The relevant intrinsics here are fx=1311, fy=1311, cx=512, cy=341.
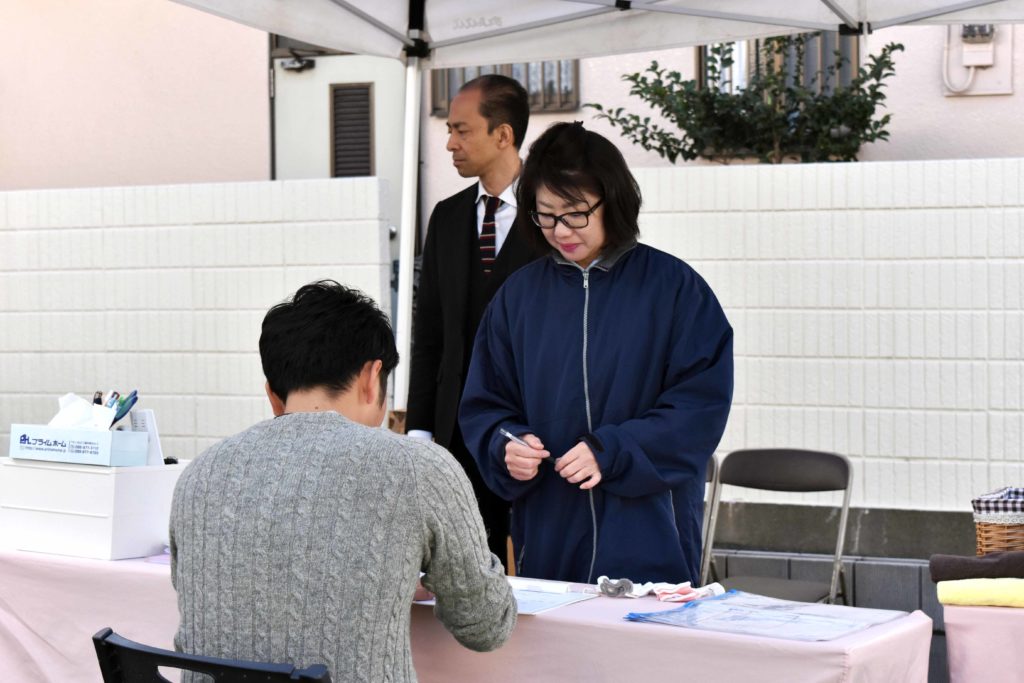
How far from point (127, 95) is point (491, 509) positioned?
18.5 feet

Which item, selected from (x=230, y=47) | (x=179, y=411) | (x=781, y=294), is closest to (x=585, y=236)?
(x=781, y=294)

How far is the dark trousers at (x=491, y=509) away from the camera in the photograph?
10.2ft

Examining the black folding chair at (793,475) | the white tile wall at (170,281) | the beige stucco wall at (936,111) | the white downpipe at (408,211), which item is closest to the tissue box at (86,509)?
the white downpipe at (408,211)

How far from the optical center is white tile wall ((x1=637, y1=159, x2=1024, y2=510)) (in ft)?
16.7

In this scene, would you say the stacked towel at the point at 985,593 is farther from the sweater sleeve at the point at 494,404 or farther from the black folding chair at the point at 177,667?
the black folding chair at the point at 177,667

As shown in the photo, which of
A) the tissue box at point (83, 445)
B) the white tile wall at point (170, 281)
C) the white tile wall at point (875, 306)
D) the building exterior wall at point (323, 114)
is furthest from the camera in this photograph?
the building exterior wall at point (323, 114)

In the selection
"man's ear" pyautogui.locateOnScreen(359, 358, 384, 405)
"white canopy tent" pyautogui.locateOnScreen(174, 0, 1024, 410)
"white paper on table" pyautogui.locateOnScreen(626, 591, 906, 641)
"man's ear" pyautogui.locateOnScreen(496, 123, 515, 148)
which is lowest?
"white paper on table" pyautogui.locateOnScreen(626, 591, 906, 641)

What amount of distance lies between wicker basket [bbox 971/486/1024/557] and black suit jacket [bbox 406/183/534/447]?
3.87 ft

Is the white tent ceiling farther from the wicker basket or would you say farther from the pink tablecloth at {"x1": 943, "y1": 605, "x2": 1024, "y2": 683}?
the pink tablecloth at {"x1": 943, "y1": 605, "x2": 1024, "y2": 683}

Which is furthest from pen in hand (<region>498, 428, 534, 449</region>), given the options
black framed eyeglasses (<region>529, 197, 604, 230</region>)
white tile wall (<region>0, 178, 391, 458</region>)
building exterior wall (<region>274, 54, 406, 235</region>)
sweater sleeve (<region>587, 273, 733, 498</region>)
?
building exterior wall (<region>274, 54, 406, 235</region>)

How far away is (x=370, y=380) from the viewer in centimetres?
190

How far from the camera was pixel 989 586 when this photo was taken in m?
2.52

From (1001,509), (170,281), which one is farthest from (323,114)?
(1001,509)

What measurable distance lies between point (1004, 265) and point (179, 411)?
142 inches
